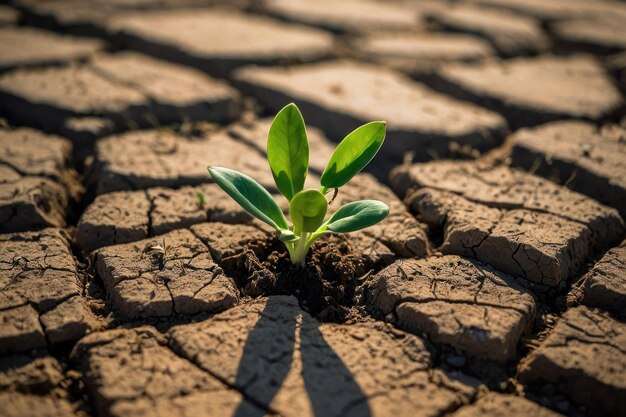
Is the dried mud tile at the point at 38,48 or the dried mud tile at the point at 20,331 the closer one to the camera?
the dried mud tile at the point at 20,331

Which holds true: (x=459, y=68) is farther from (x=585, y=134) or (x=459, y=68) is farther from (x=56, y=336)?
(x=56, y=336)

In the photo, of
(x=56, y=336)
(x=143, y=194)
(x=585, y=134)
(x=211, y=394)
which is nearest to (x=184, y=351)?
(x=211, y=394)

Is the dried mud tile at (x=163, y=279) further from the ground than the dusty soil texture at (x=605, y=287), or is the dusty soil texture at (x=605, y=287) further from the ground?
the dusty soil texture at (x=605, y=287)

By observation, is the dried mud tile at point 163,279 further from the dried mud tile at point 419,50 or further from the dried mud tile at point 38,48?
the dried mud tile at point 419,50

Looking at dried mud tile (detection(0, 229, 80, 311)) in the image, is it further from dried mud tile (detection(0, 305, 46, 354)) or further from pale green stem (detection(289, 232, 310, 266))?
pale green stem (detection(289, 232, 310, 266))

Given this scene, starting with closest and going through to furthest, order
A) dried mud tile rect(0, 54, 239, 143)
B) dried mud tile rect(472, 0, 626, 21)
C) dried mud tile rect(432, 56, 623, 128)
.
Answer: dried mud tile rect(0, 54, 239, 143)
dried mud tile rect(432, 56, 623, 128)
dried mud tile rect(472, 0, 626, 21)

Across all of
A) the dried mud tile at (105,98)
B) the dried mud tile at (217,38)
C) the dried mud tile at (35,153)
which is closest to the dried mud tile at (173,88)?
the dried mud tile at (105,98)

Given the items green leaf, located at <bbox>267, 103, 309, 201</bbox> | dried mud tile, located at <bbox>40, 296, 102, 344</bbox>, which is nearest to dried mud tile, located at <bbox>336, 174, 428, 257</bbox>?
green leaf, located at <bbox>267, 103, 309, 201</bbox>
